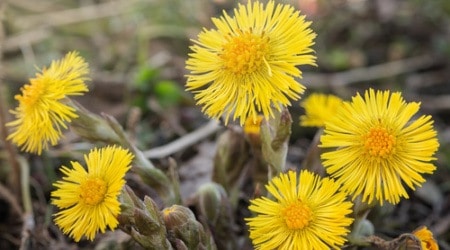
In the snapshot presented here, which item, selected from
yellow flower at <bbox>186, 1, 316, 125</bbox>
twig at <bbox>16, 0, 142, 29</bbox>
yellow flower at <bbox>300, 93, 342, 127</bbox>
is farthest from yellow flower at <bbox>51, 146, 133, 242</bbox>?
twig at <bbox>16, 0, 142, 29</bbox>

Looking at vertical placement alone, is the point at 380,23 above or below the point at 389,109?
above

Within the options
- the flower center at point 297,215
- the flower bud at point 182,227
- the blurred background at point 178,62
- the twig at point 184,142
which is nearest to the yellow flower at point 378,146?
the flower center at point 297,215

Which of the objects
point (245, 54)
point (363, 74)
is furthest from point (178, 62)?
point (245, 54)

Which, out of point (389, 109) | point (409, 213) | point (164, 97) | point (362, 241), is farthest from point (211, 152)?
point (389, 109)

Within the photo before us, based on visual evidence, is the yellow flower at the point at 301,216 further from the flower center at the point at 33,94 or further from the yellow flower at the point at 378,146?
the flower center at the point at 33,94

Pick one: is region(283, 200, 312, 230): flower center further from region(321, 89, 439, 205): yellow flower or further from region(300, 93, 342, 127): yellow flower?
region(300, 93, 342, 127): yellow flower

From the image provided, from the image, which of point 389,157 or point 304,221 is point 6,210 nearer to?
point 304,221

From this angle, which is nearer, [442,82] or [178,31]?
[442,82]
